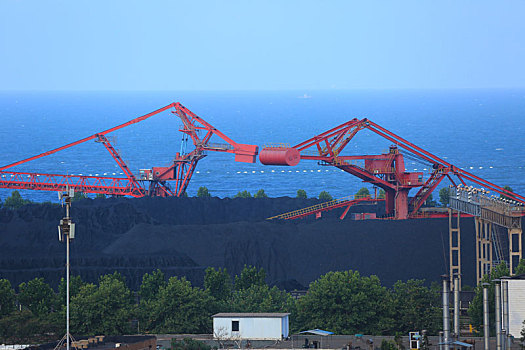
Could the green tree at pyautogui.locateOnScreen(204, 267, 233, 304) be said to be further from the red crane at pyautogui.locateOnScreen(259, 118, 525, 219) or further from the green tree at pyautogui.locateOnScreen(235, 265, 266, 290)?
the red crane at pyautogui.locateOnScreen(259, 118, 525, 219)

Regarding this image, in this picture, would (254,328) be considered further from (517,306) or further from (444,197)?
(444,197)

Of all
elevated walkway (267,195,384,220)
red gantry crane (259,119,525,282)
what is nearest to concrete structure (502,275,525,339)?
red gantry crane (259,119,525,282)

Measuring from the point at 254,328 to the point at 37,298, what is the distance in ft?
77.4

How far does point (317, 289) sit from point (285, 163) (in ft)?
113

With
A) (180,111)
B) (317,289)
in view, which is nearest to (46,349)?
(317,289)

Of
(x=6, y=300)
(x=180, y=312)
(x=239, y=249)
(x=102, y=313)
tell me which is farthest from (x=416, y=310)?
(x=239, y=249)

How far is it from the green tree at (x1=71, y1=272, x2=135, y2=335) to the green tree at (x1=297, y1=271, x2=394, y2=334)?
13.1 metres

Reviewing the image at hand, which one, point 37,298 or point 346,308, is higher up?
point 37,298

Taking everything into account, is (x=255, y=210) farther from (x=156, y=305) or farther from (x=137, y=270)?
(x=156, y=305)

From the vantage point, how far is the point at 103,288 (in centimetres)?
9512

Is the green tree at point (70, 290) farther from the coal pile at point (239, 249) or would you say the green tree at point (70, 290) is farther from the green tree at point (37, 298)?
the coal pile at point (239, 249)

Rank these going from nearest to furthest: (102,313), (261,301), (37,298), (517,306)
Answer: (517,306) → (102,313) → (261,301) → (37,298)

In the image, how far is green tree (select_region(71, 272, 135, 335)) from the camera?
90.8m

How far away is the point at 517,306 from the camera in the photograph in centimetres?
7756
